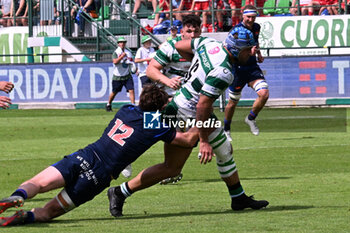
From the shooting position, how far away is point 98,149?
8.10 metres

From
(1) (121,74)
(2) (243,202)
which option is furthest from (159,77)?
(1) (121,74)

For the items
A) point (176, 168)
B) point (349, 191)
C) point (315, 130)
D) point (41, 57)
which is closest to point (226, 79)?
point (176, 168)

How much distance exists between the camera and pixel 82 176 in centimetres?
793

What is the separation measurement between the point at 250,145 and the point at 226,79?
7.52 metres

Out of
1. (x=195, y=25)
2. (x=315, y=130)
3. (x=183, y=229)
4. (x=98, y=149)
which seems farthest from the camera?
(x=315, y=130)

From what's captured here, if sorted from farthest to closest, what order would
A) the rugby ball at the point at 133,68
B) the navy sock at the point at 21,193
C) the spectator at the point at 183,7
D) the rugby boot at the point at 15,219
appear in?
the spectator at the point at 183,7 → the rugby ball at the point at 133,68 → the rugby boot at the point at 15,219 → the navy sock at the point at 21,193

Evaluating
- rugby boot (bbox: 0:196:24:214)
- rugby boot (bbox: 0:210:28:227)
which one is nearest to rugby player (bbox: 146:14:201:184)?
rugby boot (bbox: 0:210:28:227)

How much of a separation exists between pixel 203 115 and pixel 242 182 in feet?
9.14

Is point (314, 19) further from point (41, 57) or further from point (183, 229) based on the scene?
point (183, 229)

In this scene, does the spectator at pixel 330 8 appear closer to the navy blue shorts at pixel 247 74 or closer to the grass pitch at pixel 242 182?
the grass pitch at pixel 242 182

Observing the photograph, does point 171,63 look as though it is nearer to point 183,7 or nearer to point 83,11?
point 183,7

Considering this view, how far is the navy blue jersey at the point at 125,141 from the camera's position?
805cm

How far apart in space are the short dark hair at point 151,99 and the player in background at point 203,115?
41 cm

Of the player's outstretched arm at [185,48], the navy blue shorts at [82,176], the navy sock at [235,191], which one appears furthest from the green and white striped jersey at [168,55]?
the navy blue shorts at [82,176]
